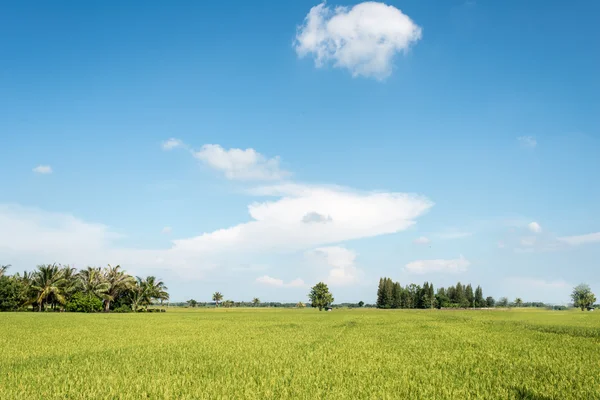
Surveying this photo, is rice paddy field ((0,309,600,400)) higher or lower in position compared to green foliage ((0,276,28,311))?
higher

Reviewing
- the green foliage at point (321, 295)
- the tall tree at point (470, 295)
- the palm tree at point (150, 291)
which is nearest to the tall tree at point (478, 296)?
the tall tree at point (470, 295)

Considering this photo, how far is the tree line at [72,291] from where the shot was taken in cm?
6862

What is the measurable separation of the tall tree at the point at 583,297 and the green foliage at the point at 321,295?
345ft

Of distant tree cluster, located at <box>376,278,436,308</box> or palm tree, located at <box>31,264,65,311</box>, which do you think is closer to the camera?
palm tree, located at <box>31,264,65,311</box>

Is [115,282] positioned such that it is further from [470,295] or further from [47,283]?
[470,295]

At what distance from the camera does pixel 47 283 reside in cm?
7062

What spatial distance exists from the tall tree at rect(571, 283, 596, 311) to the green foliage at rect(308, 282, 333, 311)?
4145 inches

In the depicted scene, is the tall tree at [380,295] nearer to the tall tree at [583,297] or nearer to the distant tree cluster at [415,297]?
the distant tree cluster at [415,297]

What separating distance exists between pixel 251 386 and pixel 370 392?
3.13m

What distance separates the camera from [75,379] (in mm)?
11312

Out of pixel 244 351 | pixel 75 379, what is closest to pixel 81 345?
pixel 244 351

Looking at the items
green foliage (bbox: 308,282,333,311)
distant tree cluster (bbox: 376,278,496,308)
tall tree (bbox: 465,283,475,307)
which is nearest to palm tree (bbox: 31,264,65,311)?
green foliage (bbox: 308,282,333,311)

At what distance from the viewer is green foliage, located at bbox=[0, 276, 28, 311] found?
216ft

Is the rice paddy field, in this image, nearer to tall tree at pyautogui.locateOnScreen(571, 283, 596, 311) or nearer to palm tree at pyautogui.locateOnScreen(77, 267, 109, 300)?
palm tree at pyautogui.locateOnScreen(77, 267, 109, 300)
